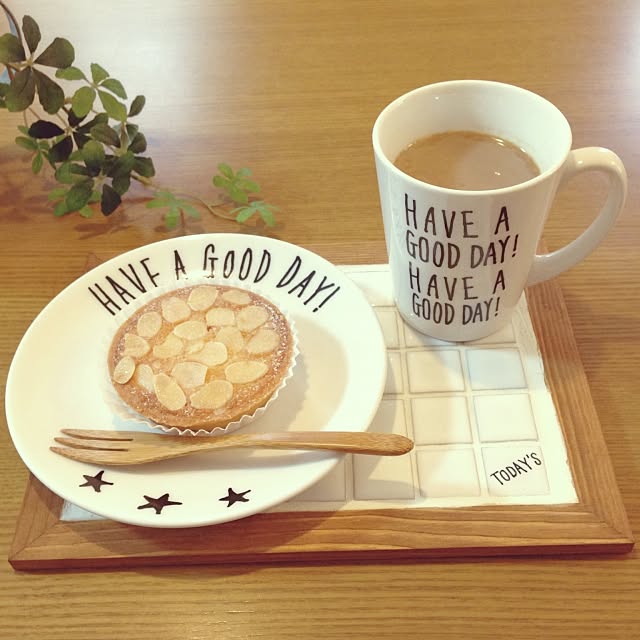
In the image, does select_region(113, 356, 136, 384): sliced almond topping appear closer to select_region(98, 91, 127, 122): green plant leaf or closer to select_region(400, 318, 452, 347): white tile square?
select_region(400, 318, 452, 347): white tile square

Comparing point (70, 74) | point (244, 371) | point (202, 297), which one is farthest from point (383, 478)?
point (70, 74)

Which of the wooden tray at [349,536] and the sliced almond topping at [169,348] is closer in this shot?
the wooden tray at [349,536]

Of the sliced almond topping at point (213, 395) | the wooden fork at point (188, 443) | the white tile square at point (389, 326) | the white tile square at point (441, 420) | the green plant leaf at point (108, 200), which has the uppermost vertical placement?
the green plant leaf at point (108, 200)

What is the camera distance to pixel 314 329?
2.43 ft

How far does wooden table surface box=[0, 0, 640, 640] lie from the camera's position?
21.8 inches

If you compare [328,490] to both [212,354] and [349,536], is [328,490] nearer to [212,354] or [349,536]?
[349,536]

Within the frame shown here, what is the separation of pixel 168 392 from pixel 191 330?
0.08 metres

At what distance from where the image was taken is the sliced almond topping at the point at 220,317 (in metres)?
0.71

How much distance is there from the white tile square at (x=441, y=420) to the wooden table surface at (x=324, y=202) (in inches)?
4.9

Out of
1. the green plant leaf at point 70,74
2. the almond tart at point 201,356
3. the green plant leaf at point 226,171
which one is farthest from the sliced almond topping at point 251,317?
the green plant leaf at point 70,74

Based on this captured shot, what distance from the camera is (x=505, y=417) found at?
0.66m

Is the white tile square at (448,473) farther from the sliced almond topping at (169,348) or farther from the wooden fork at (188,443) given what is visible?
the sliced almond topping at (169,348)

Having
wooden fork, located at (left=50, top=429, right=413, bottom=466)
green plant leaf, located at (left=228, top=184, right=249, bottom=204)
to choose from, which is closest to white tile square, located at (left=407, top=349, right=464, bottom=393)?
wooden fork, located at (left=50, top=429, right=413, bottom=466)

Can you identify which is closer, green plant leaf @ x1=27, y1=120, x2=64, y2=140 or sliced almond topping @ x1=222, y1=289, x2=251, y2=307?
sliced almond topping @ x1=222, y1=289, x2=251, y2=307
